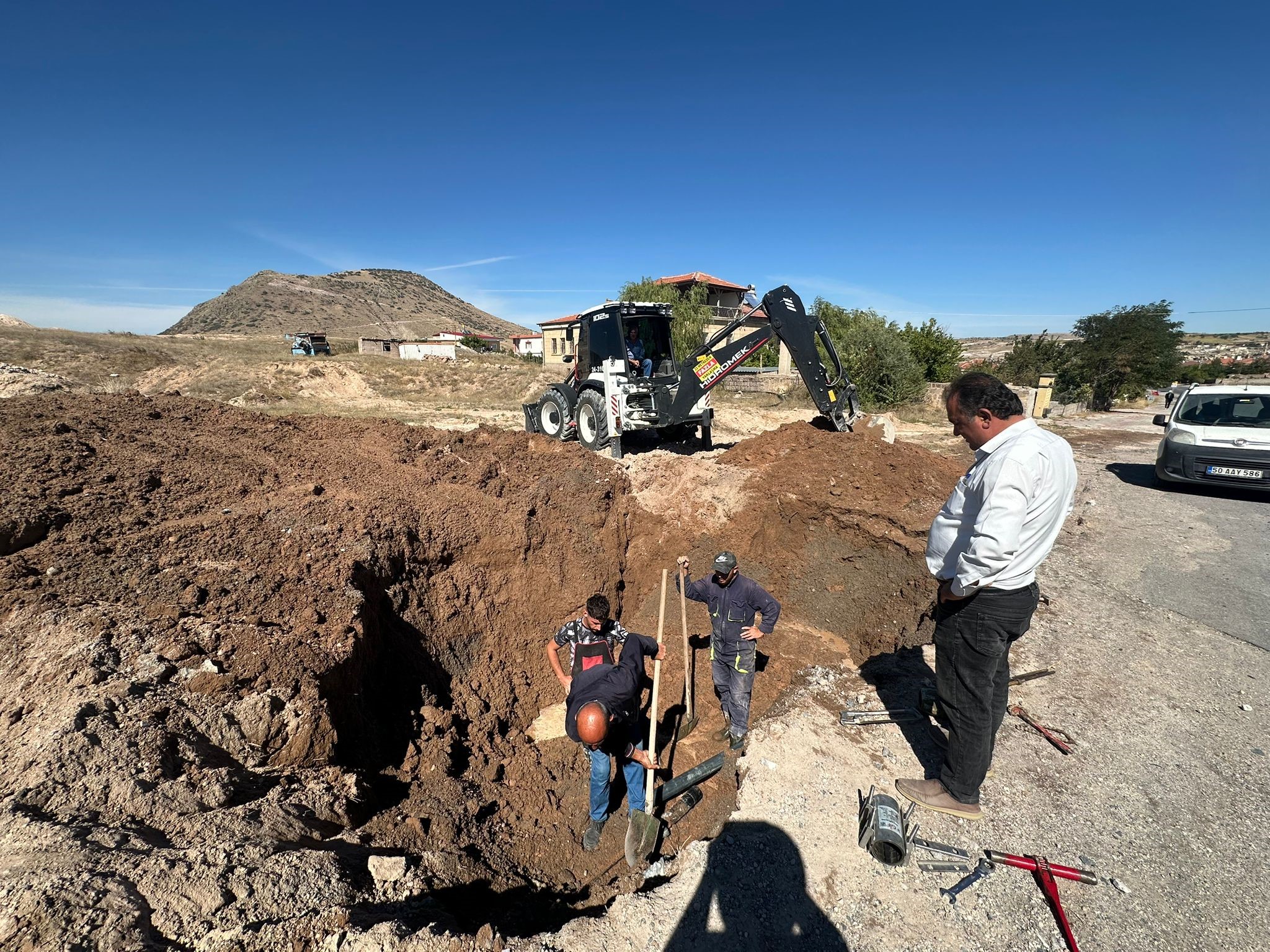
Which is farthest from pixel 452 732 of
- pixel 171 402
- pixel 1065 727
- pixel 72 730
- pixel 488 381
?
pixel 488 381

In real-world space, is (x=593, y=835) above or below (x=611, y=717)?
below

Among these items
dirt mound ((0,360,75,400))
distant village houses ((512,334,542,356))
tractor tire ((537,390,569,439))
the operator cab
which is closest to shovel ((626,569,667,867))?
the operator cab

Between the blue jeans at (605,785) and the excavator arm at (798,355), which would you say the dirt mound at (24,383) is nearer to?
the blue jeans at (605,785)

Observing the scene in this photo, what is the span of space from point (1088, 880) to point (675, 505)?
5.18 m

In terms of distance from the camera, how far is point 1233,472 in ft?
30.5

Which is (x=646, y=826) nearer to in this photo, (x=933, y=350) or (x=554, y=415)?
(x=554, y=415)

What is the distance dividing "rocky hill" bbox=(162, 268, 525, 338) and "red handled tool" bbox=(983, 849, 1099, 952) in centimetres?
8152

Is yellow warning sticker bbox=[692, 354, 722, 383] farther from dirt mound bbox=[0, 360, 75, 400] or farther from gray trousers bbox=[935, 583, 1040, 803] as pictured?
dirt mound bbox=[0, 360, 75, 400]

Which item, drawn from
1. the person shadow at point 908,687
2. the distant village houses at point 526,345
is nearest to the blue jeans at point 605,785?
the person shadow at point 908,687

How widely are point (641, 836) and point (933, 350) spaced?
98.3ft

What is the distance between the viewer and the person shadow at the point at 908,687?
12.9 feet

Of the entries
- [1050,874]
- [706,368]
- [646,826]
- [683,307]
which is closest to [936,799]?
[1050,874]

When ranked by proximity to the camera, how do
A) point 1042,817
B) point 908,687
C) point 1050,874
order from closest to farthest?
point 1050,874, point 1042,817, point 908,687

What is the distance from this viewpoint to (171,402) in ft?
22.9
